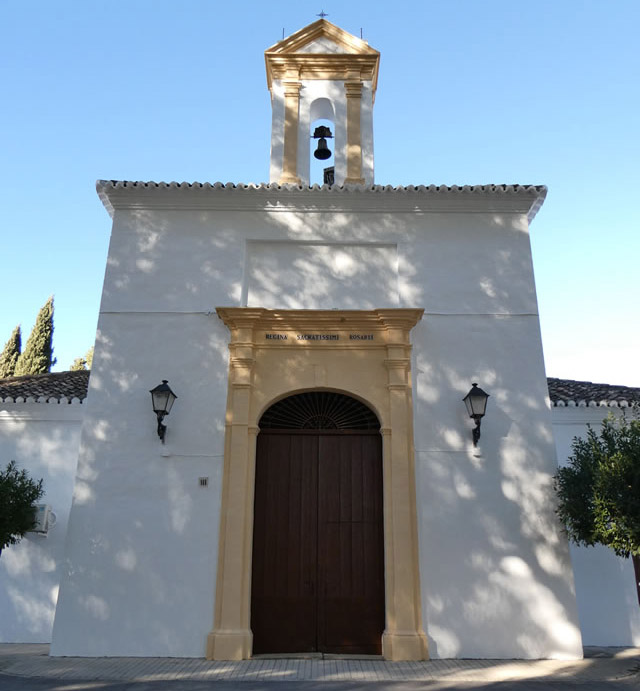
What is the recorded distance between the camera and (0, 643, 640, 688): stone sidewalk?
19.2 ft

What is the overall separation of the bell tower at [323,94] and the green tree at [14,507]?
5.59 m

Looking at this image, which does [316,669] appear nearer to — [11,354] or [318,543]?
[318,543]

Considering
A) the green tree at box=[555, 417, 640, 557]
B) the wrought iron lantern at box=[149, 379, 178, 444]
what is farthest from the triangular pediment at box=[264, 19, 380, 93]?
the green tree at box=[555, 417, 640, 557]

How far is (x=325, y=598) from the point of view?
7066 mm

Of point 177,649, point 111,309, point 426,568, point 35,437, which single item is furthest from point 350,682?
point 35,437

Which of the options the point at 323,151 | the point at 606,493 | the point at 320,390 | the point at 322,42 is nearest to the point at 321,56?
the point at 322,42

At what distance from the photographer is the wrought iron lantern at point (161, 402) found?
23.6 feet

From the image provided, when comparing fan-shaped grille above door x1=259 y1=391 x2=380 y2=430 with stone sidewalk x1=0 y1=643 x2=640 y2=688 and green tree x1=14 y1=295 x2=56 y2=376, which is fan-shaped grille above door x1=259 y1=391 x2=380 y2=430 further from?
green tree x1=14 y1=295 x2=56 y2=376

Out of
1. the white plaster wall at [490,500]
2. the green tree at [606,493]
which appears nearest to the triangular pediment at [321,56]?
the white plaster wall at [490,500]

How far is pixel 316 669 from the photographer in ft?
20.3

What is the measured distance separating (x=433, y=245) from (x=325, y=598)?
4763 mm

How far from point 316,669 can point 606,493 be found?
3488 millimetres

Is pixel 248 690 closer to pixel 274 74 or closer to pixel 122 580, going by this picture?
pixel 122 580

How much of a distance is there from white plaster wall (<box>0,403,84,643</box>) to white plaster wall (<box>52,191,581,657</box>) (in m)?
1.88
